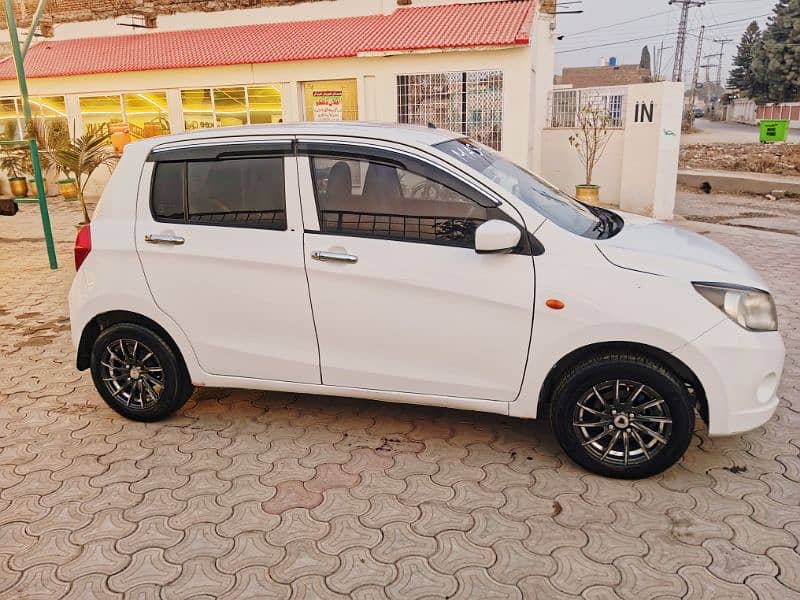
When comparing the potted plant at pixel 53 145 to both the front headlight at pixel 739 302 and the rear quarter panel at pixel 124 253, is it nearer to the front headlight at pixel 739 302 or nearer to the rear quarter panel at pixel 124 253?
the rear quarter panel at pixel 124 253

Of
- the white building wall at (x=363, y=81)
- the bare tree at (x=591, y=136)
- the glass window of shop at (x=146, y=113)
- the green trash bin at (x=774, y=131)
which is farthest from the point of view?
the green trash bin at (x=774, y=131)

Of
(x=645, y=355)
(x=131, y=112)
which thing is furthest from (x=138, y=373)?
(x=131, y=112)

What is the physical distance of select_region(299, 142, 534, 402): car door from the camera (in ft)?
11.6

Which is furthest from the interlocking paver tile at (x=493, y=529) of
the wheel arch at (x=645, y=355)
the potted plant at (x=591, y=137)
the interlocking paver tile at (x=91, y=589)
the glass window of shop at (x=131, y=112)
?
the glass window of shop at (x=131, y=112)

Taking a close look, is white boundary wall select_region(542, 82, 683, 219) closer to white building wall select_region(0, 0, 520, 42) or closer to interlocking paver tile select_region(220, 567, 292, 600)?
white building wall select_region(0, 0, 520, 42)

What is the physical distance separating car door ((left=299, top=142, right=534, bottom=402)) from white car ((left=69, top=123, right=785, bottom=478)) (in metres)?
0.01

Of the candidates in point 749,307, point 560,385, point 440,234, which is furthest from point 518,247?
point 749,307

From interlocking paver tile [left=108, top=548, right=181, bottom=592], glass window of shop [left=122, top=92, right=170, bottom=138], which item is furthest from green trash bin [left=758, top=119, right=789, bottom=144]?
interlocking paver tile [left=108, top=548, right=181, bottom=592]

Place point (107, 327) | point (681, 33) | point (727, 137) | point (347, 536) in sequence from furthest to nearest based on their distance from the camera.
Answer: point (681, 33)
point (727, 137)
point (107, 327)
point (347, 536)

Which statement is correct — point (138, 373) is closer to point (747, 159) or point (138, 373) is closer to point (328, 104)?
point (328, 104)

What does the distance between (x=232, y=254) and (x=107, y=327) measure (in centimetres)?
112

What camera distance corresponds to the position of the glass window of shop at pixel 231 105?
16625 millimetres

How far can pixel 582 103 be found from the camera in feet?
47.4

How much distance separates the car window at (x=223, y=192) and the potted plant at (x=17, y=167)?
15664mm
